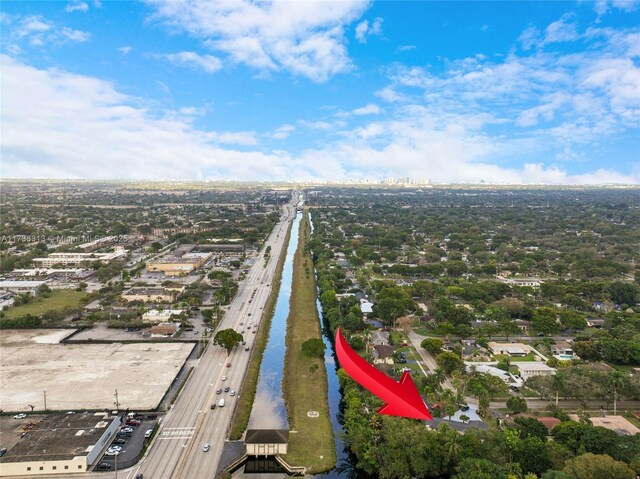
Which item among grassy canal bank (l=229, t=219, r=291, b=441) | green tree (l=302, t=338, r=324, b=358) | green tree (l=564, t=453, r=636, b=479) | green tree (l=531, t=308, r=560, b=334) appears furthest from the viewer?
green tree (l=531, t=308, r=560, b=334)

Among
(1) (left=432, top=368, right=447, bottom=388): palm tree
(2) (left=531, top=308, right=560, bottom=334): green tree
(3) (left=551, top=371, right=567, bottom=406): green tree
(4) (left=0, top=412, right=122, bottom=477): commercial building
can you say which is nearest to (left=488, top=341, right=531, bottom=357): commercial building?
(2) (left=531, top=308, right=560, bottom=334): green tree

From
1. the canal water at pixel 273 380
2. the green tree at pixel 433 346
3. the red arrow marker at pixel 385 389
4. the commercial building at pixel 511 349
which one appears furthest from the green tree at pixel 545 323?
the red arrow marker at pixel 385 389

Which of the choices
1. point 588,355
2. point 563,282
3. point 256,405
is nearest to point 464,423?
→ point 256,405

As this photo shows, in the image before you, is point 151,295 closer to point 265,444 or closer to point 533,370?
point 265,444

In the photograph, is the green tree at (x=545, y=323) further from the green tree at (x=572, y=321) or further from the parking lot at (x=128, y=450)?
the parking lot at (x=128, y=450)

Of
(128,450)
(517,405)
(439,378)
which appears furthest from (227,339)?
(517,405)

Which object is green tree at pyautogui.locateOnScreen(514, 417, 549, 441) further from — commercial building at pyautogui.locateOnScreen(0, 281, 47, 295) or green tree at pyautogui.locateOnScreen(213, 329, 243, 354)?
commercial building at pyautogui.locateOnScreen(0, 281, 47, 295)
